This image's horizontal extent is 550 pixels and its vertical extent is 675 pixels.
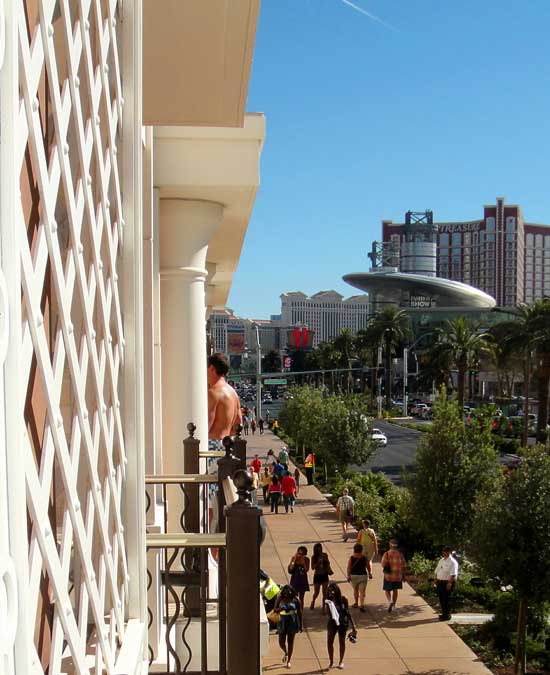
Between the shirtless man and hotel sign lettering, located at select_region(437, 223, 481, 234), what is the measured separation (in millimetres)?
191604

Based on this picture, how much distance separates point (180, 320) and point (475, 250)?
19184 cm

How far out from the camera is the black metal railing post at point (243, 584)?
283 centimetres

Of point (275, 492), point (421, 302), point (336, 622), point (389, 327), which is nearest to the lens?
point (336, 622)

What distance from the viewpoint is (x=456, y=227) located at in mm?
195875

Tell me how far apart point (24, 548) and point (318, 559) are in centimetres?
1214

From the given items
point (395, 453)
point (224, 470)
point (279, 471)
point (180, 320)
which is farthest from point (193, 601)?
point (395, 453)

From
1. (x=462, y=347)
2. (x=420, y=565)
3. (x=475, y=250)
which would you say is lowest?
(x=420, y=565)

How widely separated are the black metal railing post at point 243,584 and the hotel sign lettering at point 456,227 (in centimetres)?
19623

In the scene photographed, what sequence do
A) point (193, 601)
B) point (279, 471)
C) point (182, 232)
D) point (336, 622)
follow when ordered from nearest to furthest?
point (193, 601) < point (182, 232) < point (336, 622) < point (279, 471)

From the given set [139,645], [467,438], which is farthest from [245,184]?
[467,438]

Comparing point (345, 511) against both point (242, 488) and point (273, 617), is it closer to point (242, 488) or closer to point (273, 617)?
point (273, 617)

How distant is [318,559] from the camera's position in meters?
12.8

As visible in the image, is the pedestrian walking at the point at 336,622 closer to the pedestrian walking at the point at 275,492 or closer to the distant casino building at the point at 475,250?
the pedestrian walking at the point at 275,492

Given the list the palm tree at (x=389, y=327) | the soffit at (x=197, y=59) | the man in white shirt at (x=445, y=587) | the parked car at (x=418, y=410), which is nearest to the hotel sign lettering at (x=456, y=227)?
the parked car at (x=418, y=410)
